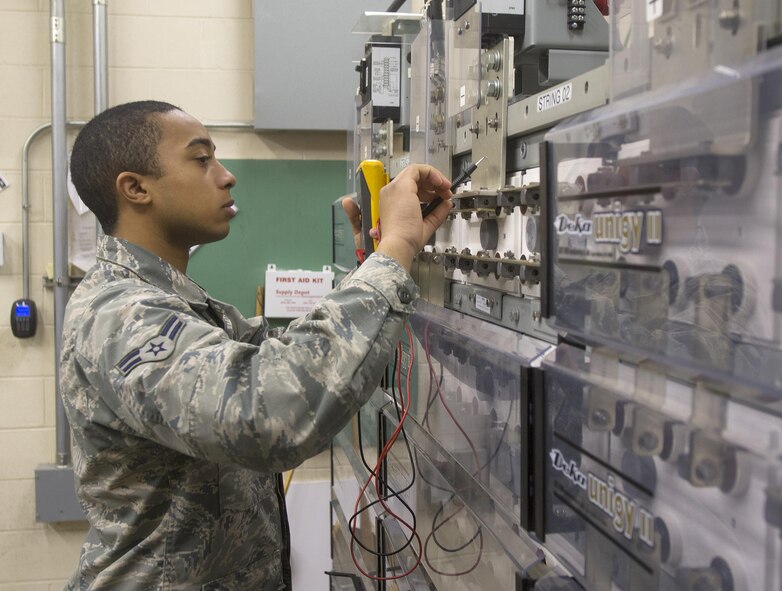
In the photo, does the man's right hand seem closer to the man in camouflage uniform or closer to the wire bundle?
the man in camouflage uniform

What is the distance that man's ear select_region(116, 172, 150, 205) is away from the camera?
135 cm

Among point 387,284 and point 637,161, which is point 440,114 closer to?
point 387,284

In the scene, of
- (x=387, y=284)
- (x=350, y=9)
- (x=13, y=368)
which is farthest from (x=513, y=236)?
(x=13, y=368)

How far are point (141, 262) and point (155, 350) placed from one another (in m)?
0.37

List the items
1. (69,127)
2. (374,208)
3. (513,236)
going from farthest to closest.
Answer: (69,127)
(374,208)
(513,236)

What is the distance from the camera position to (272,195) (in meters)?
3.09

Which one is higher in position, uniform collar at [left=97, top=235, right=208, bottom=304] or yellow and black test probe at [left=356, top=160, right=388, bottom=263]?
yellow and black test probe at [left=356, top=160, right=388, bottom=263]

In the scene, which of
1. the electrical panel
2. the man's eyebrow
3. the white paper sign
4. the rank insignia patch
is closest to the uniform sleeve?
the rank insignia patch

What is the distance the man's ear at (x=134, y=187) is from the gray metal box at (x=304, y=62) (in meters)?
1.63

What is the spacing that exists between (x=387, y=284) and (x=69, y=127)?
2282mm

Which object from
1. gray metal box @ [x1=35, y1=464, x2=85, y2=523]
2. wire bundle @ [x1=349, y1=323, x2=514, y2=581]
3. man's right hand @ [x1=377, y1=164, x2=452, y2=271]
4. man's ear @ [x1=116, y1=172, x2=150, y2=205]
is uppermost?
man's ear @ [x1=116, y1=172, x2=150, y2=205]

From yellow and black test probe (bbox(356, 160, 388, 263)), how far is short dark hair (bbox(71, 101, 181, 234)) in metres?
0.36

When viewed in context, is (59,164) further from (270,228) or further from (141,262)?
(141,262)

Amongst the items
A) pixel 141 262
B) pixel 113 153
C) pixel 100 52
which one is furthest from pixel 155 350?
pixel 100 52
